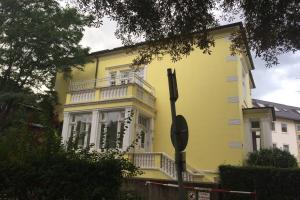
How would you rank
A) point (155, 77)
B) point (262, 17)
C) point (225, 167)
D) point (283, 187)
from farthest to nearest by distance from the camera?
point (155, 77)
point (225, 167)
point (283, 187)
point (262, 17)

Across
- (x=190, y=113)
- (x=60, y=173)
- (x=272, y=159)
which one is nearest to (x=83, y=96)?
(x=190, y=113)

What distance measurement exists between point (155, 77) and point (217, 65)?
4118 millimetres

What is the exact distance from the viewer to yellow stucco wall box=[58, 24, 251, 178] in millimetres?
16641

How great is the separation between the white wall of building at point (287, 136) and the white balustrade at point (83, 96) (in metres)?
39.6

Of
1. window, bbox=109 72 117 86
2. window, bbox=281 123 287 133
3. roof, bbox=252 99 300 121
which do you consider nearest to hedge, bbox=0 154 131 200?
window, bbox=109 72 117 86

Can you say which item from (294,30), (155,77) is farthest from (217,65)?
(294,30)

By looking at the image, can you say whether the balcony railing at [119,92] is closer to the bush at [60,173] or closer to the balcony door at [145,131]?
the balcony door at [145,131]

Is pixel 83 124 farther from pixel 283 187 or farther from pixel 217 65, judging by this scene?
pixel 283 187

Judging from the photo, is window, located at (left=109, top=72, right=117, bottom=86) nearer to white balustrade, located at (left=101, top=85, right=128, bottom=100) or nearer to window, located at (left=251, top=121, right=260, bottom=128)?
white balustrade, located at (left=101, top=85, right=128, bottom=100)

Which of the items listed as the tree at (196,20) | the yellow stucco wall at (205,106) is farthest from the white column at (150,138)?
the tree at (196,20)

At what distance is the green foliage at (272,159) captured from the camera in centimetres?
1466

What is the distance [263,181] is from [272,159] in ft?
12.5

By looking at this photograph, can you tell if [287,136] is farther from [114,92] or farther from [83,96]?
[83,96]

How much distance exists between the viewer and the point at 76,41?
837 inches
